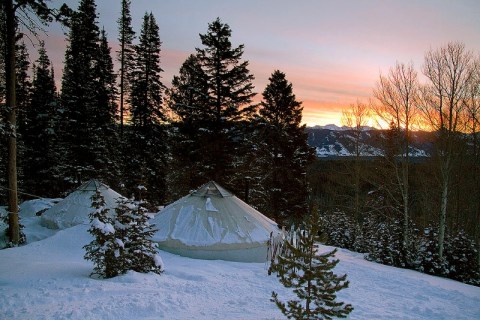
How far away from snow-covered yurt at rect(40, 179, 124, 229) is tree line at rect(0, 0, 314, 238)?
191cm

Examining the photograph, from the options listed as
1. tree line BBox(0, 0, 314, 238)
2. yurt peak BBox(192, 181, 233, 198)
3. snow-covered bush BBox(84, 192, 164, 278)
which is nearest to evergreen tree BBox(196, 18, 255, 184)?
tree line BBox(0, 0, 314, 238)

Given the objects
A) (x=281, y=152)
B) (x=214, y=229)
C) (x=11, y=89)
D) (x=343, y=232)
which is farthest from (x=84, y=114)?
(x=343, y=232)

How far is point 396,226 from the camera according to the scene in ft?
59.8

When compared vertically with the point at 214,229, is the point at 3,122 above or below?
above

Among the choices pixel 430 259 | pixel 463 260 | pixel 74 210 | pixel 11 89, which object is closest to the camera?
pixel 11 89

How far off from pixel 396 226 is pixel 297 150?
746 cm

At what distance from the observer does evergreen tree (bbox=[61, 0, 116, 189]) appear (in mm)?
20266

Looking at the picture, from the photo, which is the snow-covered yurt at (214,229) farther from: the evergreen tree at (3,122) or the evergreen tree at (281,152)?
the evergreen tree at (281,152)

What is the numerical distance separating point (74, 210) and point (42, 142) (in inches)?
529

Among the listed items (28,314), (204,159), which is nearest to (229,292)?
(28,314)

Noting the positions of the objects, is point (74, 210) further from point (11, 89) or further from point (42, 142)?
point (42, 142)

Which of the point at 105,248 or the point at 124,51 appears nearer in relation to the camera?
the point at 105,248

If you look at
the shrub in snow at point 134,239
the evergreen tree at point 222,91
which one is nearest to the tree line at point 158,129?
the evergreen tree at point 222,91

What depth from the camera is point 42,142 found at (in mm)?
24781
